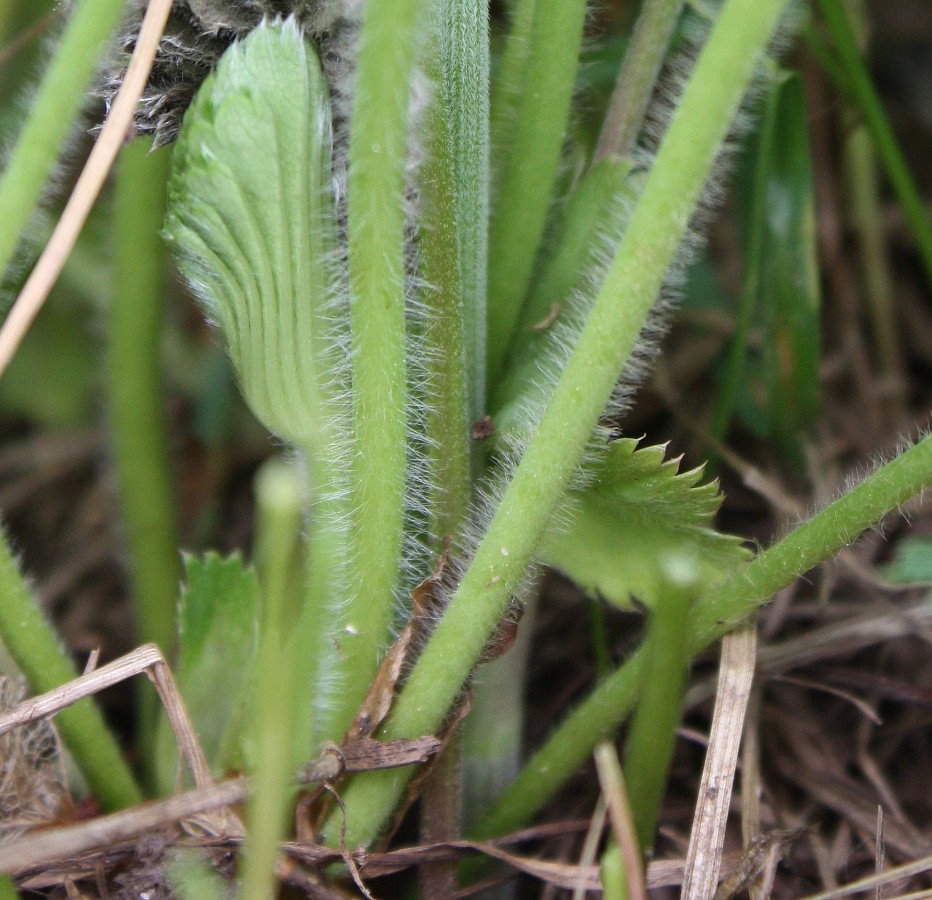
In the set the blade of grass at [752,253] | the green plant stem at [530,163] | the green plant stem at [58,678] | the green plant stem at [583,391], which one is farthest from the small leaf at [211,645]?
the blade of grass at [752,253]

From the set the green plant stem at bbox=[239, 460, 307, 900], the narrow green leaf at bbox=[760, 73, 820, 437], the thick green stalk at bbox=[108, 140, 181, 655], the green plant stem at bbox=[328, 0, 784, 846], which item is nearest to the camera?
the green plant stem at bbox=[239, 460, 307, 900]

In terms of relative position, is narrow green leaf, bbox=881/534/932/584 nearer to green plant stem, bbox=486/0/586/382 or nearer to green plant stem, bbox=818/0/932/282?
green plant stem, bbox=486/0/586/382

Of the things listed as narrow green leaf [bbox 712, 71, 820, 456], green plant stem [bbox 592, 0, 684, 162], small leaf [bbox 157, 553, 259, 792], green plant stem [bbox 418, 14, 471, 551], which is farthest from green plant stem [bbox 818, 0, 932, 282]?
small leaf [bbox 157, 553, 259, 792]

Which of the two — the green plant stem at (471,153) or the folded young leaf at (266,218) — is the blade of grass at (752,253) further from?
the folded young leaf at (266,218)

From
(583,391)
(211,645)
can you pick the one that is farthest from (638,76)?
(211,645)

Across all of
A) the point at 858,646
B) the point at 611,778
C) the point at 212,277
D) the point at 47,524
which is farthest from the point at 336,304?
the point at 47,524

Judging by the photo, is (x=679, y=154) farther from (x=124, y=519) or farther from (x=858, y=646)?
(x=124, y=519)
